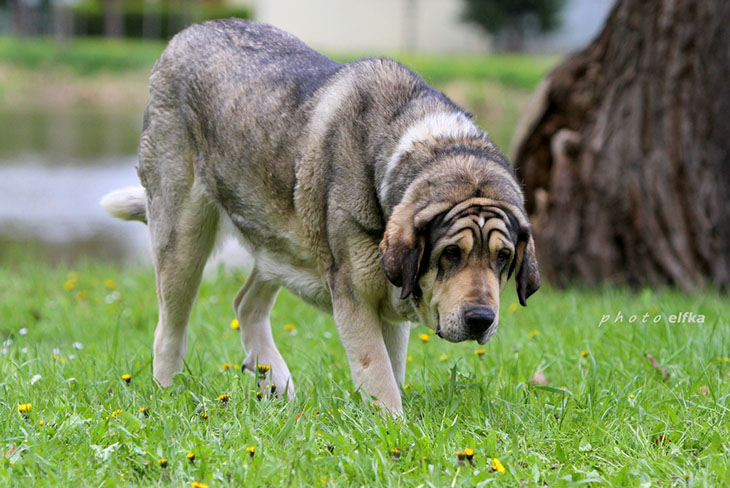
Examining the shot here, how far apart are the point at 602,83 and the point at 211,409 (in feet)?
16.6

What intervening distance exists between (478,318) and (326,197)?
0.97 metres

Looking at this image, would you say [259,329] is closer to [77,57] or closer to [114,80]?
[114,80]

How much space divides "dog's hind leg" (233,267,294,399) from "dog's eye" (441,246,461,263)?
4.15 ft

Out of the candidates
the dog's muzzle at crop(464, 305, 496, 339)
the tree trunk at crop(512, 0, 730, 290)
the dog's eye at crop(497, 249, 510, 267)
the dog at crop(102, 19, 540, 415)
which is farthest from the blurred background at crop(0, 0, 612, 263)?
the dog's muzzle at crop(464, 305, 496, 339)

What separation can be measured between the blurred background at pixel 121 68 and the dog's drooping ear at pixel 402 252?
5.35 metres

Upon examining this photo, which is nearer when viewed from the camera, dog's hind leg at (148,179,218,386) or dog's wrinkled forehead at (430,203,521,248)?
dog's wrinkled forehead at (430,203,521,248)

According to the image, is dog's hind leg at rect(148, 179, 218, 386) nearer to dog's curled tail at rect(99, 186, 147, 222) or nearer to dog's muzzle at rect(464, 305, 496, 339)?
dog's curled tail at rect(99, 186, 147, 222)

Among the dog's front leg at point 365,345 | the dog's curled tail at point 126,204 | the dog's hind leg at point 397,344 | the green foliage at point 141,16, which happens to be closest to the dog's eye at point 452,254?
the dog's front leg at point 365,345

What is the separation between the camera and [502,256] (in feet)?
11.8

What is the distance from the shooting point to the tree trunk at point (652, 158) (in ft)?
23.3

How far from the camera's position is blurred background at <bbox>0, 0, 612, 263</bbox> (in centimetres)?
1186

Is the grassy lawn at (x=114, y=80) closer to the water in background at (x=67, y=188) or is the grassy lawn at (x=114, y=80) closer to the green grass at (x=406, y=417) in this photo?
the water in background at (x=67, y=188)

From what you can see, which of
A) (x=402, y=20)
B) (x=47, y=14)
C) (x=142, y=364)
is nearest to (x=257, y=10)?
(x=402, y=20)

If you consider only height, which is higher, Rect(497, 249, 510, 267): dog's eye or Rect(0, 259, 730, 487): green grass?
Rect(497, 249, 510, 267): dog's eye
